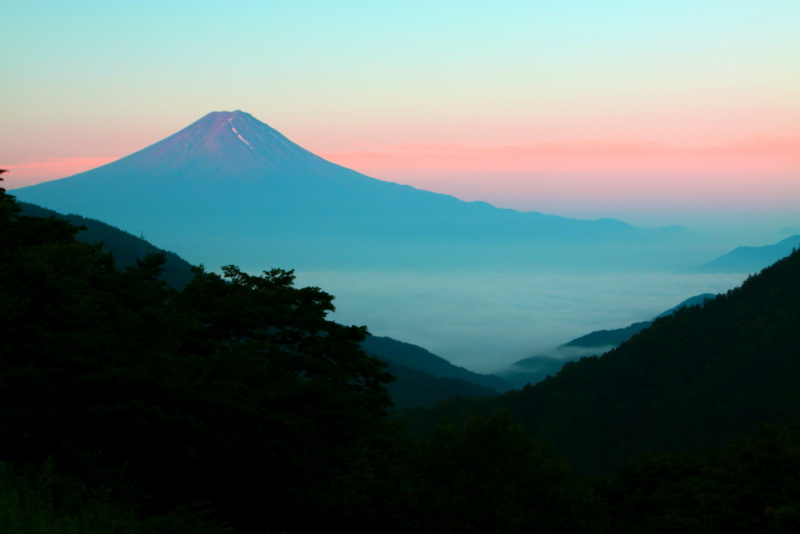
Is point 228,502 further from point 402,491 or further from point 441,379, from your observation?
point 441,379

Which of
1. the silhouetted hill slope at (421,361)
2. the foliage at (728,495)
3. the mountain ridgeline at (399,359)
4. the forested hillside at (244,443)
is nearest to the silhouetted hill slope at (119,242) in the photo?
the mountain ridgeline at (399,359)

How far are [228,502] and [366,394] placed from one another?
257 inches

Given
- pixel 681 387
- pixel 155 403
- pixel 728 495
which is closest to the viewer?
pixel 155 403

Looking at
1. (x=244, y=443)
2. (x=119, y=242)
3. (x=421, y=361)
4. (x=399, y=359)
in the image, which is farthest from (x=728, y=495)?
(x=421, y=361)

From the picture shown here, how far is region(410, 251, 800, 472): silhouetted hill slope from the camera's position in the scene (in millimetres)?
70250

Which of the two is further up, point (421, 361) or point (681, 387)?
point (421, 361)

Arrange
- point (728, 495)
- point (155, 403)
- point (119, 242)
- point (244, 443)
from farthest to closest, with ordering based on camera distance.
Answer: point (119, 242)
point (728, 495)
point (244, 443)
point (155, 403)

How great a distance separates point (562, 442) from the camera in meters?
73.9

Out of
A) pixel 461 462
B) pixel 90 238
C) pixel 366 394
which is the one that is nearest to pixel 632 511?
pixel 461 462

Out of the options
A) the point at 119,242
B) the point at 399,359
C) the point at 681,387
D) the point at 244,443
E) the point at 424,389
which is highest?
the point at 119,242

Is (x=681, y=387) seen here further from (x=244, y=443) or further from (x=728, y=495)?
(x=244, y=443)

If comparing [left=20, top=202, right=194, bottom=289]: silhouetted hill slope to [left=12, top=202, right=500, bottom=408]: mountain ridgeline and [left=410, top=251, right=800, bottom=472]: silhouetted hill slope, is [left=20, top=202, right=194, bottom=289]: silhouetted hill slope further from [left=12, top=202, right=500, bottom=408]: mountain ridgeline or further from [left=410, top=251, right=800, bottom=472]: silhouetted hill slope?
[left=410, top=251, right=800, bottom=472]: silhouetted hill slope

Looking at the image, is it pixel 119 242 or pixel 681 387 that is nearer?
pixel 681 387

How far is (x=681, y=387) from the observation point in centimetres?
7731
